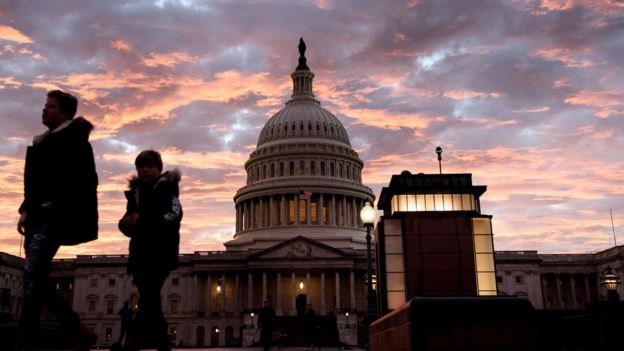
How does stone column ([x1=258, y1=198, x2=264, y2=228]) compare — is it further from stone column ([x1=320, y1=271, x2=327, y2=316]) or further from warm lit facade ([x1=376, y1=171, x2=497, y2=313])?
warm lit facade ([x1=376, y1=171, x2=497, y2=313])

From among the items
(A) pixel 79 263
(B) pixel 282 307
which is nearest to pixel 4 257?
(A) pixel 79 263

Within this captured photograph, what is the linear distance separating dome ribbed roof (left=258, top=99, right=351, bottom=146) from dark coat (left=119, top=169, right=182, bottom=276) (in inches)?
4846

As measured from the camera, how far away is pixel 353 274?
105m

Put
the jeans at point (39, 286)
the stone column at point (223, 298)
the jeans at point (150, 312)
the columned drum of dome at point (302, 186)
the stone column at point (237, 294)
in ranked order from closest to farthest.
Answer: the jeans at point (39, 286), the jeans at point (150, 312), the stone column at point (223, 298), the stone column at point (237, 294), the columned drum of dome at point (302, 186)

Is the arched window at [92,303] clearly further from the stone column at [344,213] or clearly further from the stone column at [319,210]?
the stone column at [344,213]

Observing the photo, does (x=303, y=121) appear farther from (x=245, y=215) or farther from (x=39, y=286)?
(x=39, y=286)

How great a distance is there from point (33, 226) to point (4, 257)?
4236 inches

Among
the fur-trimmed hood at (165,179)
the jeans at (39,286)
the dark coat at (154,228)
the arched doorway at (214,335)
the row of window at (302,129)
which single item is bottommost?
the arched doorway at (214,335)

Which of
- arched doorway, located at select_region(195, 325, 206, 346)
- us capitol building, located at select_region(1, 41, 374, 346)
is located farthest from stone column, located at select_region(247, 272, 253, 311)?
arched doorway, located at select_region(195, 325, 206, 346)

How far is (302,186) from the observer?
124 m

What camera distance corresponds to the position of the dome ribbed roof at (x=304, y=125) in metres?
135

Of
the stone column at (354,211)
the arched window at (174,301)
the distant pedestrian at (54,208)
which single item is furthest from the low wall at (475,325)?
the stone column at (354,211)

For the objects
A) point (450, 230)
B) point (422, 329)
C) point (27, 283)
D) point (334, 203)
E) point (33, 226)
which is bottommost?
point (422, 329)

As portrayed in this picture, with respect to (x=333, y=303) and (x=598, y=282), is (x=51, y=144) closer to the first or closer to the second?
(x=333, y=303)
